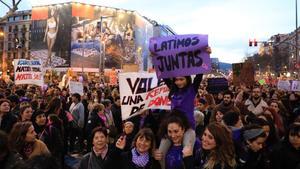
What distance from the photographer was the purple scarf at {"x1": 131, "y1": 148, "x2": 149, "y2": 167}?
4504mm

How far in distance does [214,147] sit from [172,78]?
168 centimetres

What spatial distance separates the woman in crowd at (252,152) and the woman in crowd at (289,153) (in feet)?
1.18

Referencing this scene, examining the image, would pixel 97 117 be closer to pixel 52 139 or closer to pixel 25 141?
pixel 52 139

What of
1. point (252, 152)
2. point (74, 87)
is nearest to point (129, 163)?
point (252, 152)

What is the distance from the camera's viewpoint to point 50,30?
7175 centimetres

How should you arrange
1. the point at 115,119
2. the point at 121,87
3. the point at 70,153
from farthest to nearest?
the point at 70,153
the point at 115,119
the point at 121,87

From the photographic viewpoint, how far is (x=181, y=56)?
5543mm

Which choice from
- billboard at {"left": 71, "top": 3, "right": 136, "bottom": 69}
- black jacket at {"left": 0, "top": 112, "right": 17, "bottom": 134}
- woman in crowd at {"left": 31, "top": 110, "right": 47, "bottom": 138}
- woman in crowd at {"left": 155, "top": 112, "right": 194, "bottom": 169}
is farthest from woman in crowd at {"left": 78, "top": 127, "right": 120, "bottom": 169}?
billboard at {"left": 71, "top": 3, "right": 136, "bottom": 69}

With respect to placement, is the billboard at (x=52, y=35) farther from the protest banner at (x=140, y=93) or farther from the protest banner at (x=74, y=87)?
the protest banner at (x=140, y=93)

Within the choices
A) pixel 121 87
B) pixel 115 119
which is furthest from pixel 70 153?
pixel 121 87

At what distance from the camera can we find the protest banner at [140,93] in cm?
612

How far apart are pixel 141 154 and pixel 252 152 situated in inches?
47.2

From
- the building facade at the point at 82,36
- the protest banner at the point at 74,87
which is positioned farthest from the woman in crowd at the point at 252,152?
the building facade at the point at 82,36

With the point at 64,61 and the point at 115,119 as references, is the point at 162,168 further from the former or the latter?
the point at 64,61
